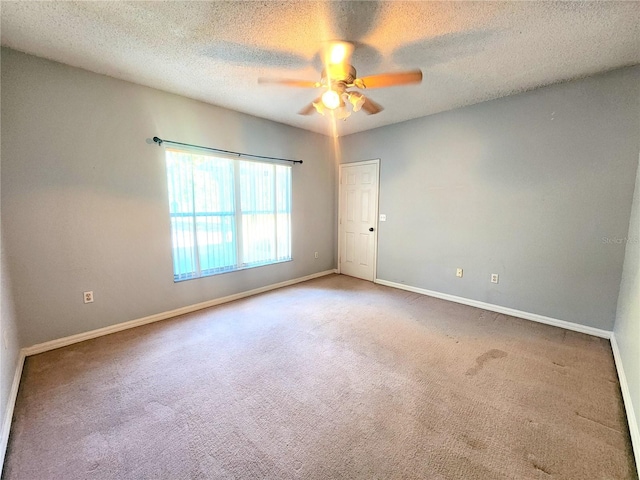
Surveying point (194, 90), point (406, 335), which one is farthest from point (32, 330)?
point (406, 335)

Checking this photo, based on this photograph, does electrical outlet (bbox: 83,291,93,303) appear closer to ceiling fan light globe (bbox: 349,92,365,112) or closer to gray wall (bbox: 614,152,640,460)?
ceiling fan light globe (bbox: 349,92,365,112)

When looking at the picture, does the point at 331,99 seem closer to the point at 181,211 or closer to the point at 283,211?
the point at 181,211

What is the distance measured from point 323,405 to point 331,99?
2.23 m

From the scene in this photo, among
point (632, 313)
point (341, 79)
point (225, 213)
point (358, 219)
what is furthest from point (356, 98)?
point (358, 219)

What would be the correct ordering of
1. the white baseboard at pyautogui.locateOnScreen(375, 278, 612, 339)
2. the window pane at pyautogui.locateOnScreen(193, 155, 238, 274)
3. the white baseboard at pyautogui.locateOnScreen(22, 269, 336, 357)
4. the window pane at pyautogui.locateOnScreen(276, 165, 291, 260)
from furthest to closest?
the window pane at pyautogui.locateOnScreen(276, 165, 291, 260) < the window pane at pyautogui.locateOnScreen(193, 155, 238, 274) < the white baseboard at pyautogui.locateOnScreen(375, 278, 612, 339) < the white baseboard at pyautogui.locateOnScreen(22, 269, 336, 357)

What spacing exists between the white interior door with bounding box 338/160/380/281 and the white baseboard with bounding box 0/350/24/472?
4.08 m

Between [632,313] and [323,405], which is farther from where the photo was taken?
[632,313]

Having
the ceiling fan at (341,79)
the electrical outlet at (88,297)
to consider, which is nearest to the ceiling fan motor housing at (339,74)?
the ceiling fan at (341,79)

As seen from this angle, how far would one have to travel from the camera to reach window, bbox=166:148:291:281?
3.15 m

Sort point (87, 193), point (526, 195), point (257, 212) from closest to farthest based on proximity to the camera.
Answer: point (87, 193)
point (526, 195)
point (257, 212)

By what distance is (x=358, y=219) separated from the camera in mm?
4738

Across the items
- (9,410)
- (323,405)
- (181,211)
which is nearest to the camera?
(9,410)

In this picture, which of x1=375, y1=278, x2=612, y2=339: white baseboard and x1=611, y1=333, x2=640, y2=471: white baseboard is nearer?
x1=611, y1=333, x2=640, y2=471: white baseboard

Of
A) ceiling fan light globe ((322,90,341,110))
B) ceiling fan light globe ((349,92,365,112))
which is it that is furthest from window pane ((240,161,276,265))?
ceiling fan light globe ((349,92,365,112))
